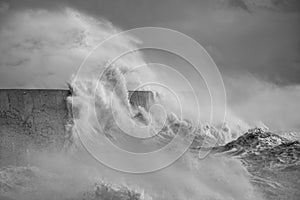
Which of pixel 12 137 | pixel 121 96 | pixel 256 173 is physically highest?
pixel 121 96

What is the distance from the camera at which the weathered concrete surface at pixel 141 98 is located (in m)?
18.8

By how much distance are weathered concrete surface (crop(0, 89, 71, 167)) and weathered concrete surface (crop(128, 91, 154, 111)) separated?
10.7 feet

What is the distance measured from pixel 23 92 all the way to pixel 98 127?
375cm

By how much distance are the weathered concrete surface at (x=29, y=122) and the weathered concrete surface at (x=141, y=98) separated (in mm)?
3275

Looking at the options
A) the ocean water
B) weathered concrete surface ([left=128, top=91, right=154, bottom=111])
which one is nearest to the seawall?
the ocean water

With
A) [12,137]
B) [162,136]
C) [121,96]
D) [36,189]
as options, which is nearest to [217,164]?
[162,136]

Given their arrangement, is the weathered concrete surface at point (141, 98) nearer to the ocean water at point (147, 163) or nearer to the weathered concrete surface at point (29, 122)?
the ocean water at point (147, 163)

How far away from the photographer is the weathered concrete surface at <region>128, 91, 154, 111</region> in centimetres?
1884

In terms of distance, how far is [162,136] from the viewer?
62.5 feet

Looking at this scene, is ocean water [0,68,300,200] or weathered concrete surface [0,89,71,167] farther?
weathered concrete surface [0,89,71,167]

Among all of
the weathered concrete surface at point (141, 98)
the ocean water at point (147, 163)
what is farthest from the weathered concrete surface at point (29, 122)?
the weathered concrete surface at point (141, 98)

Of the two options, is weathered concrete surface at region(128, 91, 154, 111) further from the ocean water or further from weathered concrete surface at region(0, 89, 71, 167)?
weathered concrete surface at region(0, 89, 71, 167)

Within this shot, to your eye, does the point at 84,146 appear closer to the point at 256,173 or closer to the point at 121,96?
the point at 121,96

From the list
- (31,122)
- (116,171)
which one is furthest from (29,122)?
(116,171)
